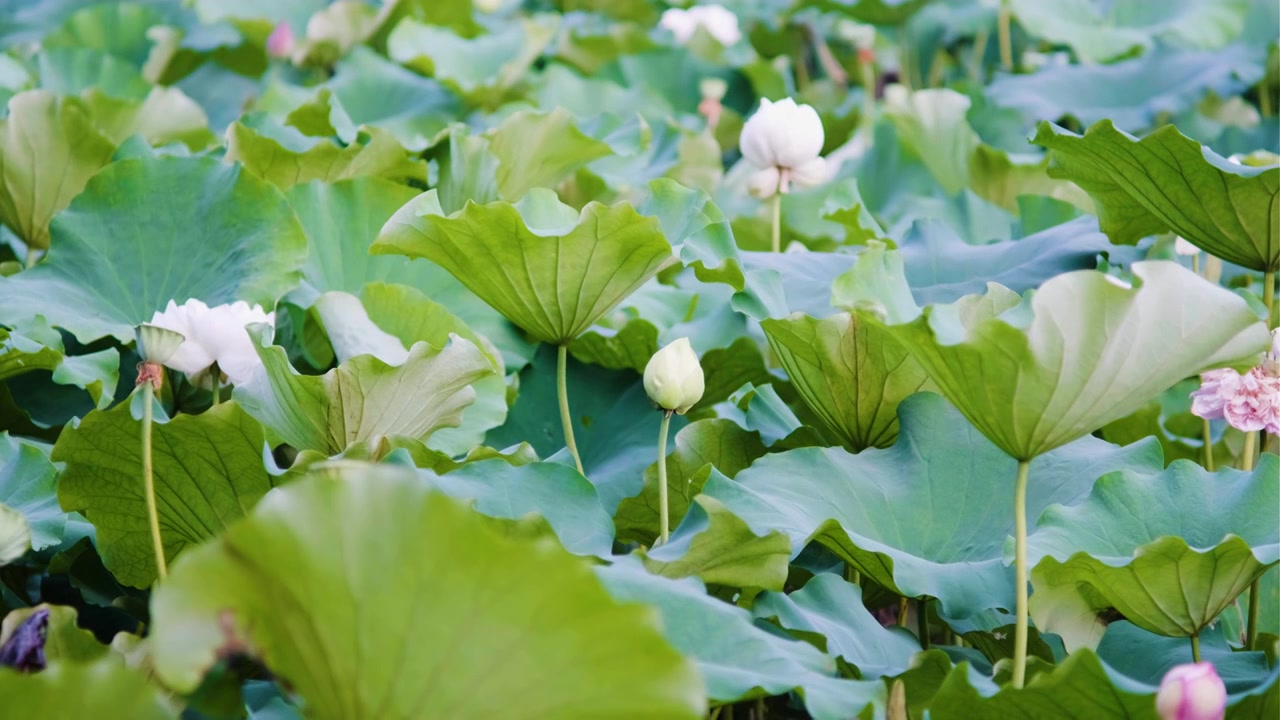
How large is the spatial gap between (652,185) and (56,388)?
2.18 ft

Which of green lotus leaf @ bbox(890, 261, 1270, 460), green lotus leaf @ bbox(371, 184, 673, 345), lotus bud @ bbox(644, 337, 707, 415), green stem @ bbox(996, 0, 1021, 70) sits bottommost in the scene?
green stem @ bbox(996, 0, 1021, 70)

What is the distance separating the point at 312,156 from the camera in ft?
5.40

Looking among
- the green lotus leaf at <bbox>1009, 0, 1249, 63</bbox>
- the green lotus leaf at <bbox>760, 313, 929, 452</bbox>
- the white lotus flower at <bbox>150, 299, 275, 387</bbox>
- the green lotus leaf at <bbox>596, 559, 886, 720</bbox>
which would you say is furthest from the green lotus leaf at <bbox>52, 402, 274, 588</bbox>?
the green lotus leaf at <bbox>1009, 0, 1249, 63</bbox>

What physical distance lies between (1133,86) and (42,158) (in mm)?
1850

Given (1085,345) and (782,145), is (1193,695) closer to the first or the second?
(1085,345)

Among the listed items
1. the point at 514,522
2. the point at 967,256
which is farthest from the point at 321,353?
the point at 967,256

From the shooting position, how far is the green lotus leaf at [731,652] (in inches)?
34.1

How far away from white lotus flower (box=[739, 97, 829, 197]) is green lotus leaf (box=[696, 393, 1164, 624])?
1.62 ft

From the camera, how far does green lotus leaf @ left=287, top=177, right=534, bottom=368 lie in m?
1.54

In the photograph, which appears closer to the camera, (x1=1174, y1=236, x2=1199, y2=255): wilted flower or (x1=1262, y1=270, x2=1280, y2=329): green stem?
(x1=1262, y1=270, x2=1280, y2=329): green stem

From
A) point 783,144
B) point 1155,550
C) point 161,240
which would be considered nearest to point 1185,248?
point 783,144

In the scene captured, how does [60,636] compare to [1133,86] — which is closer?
[60,636]

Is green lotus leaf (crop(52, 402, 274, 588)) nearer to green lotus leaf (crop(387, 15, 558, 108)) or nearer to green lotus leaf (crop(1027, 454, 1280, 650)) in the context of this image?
green lotus leaf (crop(1027, 454, 1280, 650))

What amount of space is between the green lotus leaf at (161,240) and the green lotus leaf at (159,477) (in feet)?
1.11
